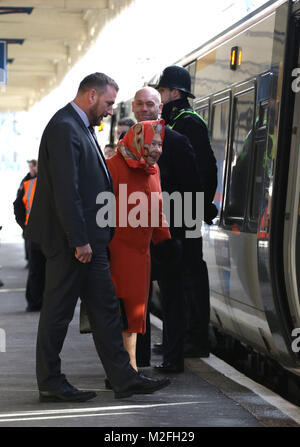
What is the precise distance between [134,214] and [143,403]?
1.15 metres

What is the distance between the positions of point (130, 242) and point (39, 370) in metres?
0.97

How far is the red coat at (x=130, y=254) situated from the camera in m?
6.63

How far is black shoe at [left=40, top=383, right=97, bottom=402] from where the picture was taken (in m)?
6.35

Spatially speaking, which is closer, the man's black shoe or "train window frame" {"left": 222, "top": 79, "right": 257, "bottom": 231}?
"train window frame" {"left": 222, "top": 79, "right": 257, "bottom": 231}

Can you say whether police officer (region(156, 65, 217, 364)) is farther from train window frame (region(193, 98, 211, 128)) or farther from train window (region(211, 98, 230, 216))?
train window frame (region(193, 98, 211, 128))

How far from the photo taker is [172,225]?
743cm

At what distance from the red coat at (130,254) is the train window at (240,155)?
4.68ft

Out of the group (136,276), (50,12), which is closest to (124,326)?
(136,276)

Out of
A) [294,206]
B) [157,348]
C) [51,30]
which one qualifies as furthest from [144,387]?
[51,30]

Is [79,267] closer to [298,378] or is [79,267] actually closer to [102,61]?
[298,378]

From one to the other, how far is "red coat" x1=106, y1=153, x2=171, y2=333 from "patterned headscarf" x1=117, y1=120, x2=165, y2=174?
66 millimetres

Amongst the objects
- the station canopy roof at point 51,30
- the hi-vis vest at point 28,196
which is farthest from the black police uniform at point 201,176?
the station canopy roof at point 51,30
